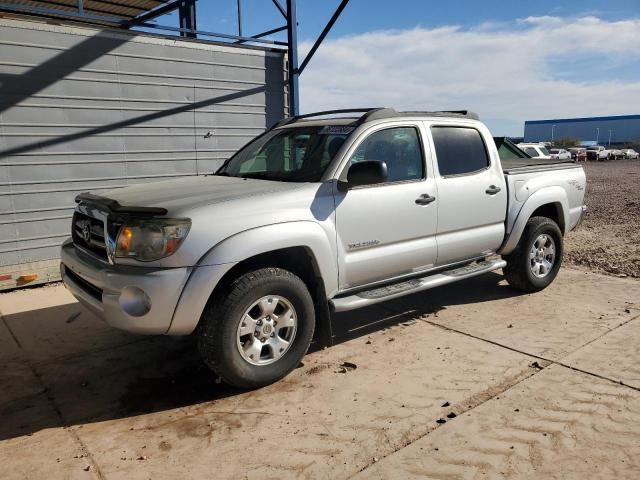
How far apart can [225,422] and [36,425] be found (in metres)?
1.21

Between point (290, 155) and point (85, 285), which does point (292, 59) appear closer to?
point (290, 155)

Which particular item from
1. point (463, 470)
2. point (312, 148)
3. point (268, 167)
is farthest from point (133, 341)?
point (463, 470)

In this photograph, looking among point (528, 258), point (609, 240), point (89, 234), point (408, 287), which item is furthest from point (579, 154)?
point (89, 234)

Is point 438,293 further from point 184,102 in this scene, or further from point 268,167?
point 184,102

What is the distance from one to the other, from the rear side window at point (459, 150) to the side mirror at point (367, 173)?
106cm

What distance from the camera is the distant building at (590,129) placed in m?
95.9

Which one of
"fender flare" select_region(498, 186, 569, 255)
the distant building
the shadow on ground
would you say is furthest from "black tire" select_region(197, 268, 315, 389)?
the distant building

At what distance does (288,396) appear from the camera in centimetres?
366

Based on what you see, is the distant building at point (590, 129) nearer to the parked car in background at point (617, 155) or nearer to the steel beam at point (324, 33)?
the parked car in background at point (617, 155)

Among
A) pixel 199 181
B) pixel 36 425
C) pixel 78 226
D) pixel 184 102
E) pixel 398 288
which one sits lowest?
pixel 36 425

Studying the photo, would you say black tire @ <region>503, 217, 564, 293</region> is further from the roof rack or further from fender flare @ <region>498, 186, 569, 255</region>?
the roof rack

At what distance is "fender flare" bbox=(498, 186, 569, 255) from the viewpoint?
5.45m

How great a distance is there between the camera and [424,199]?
4539 mm

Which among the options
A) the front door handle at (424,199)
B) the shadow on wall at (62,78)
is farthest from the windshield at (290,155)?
the shadow on wall at (62,78)
